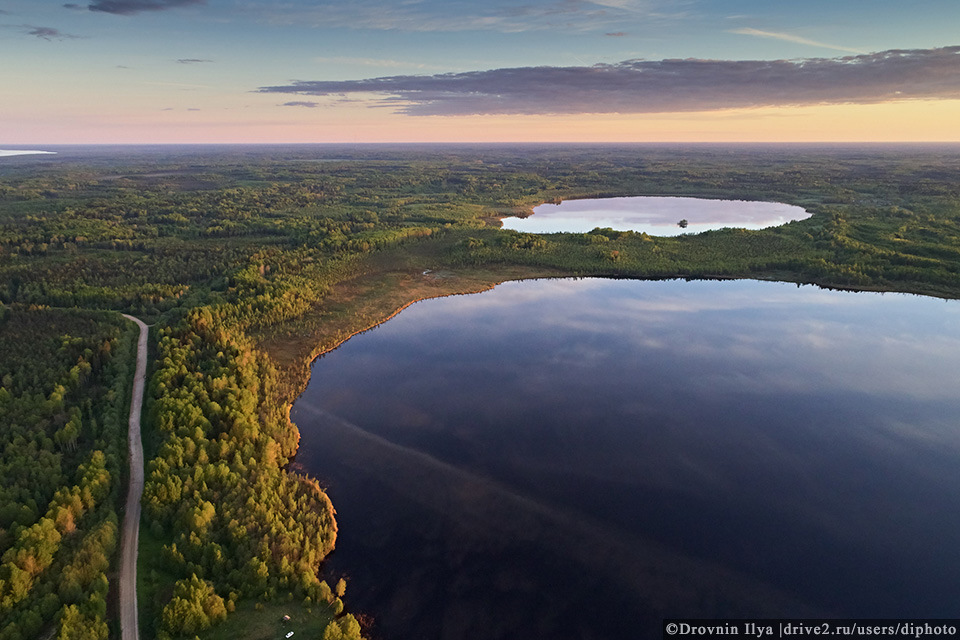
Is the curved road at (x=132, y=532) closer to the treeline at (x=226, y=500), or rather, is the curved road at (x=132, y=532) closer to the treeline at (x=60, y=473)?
the treeline at (x=60, y=473)

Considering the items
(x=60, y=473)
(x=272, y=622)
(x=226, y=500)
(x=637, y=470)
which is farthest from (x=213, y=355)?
(x=637, y=470)

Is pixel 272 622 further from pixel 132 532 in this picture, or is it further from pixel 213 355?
pixel 213 355

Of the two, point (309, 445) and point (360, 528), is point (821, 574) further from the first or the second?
point (309, 445)

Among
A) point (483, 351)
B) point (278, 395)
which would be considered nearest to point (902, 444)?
point (483, 351)

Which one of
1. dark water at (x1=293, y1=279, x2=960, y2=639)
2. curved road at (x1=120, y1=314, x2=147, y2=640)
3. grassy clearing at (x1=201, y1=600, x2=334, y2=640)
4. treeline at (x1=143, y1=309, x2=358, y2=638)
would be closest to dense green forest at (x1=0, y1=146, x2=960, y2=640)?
treeline at (x1=143, y1=309, x2=358, y2=638)

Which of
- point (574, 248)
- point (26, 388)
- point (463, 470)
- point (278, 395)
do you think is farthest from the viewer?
point (574, 248)

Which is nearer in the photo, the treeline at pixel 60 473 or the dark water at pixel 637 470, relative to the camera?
the treeline at pixel 60 473

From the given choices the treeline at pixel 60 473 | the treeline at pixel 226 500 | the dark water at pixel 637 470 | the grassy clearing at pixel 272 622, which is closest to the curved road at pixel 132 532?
the treeline at pixel 60 473
